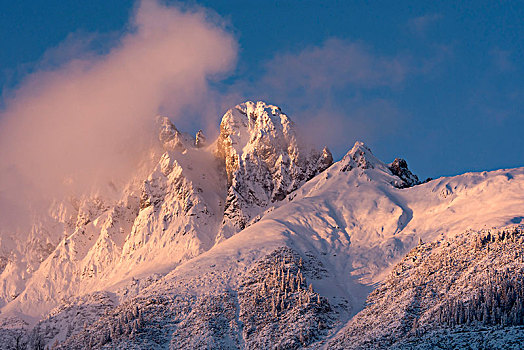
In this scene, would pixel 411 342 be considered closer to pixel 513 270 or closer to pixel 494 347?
pixel 494 347

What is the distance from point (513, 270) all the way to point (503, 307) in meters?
16.9

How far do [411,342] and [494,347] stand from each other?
20.9 m

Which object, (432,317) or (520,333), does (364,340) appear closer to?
(432,317)

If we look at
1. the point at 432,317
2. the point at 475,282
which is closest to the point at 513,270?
the point at 475,282

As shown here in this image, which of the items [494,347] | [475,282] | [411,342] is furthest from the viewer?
[475,282]

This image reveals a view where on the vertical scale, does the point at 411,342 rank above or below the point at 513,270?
below

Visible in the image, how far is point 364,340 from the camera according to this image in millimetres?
198375

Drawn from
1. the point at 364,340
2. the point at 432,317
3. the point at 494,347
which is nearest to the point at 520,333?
the point at 494,347

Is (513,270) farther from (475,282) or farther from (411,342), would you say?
(411,342)

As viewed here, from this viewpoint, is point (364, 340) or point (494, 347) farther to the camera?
point (364, 340)

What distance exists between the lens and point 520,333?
6909 inches

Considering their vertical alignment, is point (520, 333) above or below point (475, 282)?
below

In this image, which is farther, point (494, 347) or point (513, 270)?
point (513, 270)

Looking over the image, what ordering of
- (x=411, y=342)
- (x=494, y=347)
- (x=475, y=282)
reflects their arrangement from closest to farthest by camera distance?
(x=494, y=347) < (x=411, y=342) < (x=475, y=282)
